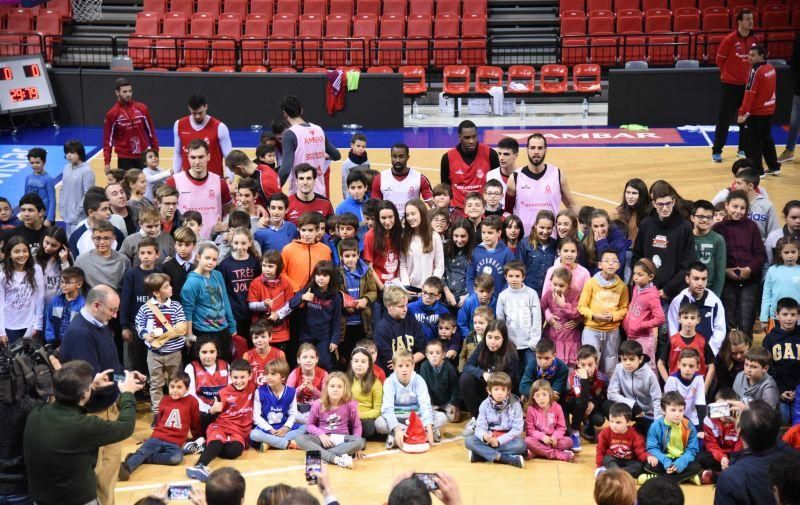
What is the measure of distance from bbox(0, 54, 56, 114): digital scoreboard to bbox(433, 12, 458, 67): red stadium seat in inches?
302

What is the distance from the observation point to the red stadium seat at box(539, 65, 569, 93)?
70.0 ft

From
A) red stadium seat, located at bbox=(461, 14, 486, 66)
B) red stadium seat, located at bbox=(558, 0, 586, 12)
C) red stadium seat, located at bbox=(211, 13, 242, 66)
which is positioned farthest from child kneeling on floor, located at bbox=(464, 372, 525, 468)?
red stadium seat, located at bbox=(558, 0, 586, 12)

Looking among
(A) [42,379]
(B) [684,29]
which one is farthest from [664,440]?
(B) [684,29]

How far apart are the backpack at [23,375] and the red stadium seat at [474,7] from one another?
17.9 meters

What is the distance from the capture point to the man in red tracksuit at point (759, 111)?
1527 cm

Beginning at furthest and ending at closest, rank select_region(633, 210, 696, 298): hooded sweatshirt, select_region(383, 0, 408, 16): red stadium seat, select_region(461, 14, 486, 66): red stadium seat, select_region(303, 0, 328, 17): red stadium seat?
select_region(303, 0, 328, 17): red stadium seat
select_region(383, 0, 408, 16): red stadium seat
select_region(461, 14, 486, 66): red stadium seat
select_region(633, 210, 696, 298): hooded sweatshirt

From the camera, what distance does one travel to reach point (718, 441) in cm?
841

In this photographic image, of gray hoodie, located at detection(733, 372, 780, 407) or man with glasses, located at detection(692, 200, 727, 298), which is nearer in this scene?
gray hoodie, located at detection(733, 372, 780, 407)

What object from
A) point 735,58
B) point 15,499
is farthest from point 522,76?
point 15,499

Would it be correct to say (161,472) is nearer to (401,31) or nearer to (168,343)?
(168,343)

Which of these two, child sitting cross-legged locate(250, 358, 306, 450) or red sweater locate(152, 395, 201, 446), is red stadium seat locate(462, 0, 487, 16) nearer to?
child sitting cross-legged locate(250, 358, 306, 450)

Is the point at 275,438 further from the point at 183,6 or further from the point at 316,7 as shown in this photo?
the point at 183,6

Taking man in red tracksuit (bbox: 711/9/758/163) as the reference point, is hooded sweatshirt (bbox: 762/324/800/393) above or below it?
below

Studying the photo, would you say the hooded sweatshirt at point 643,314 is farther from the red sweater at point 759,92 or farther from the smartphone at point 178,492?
the red sweater at point 759,92
